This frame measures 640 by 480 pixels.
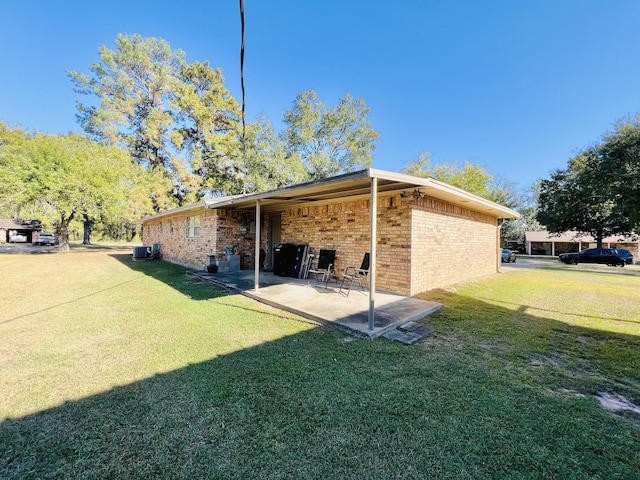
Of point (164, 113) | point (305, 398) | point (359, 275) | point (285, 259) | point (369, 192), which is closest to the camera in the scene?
point (305, 398)

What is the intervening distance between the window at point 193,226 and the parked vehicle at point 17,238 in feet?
136

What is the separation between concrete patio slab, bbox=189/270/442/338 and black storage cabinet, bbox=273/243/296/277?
0.98 m

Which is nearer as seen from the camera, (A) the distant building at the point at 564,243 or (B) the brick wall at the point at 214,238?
(B) the brick wall at the point at 214,238

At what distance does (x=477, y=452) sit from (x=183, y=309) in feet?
17.1

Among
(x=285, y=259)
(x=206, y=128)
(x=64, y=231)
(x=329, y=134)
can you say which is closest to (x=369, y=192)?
→ (x=285, y=259)

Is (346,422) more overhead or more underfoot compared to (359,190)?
more underfoot

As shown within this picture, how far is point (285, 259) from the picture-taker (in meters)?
9.31

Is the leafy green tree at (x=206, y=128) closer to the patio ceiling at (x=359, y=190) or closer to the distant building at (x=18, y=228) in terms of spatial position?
the patio ceiling at (x=359, y=190)

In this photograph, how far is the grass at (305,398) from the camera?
1.86 m

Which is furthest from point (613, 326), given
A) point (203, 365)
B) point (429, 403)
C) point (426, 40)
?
point (426, 40)

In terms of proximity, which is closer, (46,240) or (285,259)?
(285,259)

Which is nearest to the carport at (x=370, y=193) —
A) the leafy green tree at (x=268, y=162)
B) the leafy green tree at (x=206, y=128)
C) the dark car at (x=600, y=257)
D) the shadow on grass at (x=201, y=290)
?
the shadow on grass at (x=201, y=290)

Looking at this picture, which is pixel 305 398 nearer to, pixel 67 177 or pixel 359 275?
pixel 359 275

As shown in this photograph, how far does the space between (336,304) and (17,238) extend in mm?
51218
